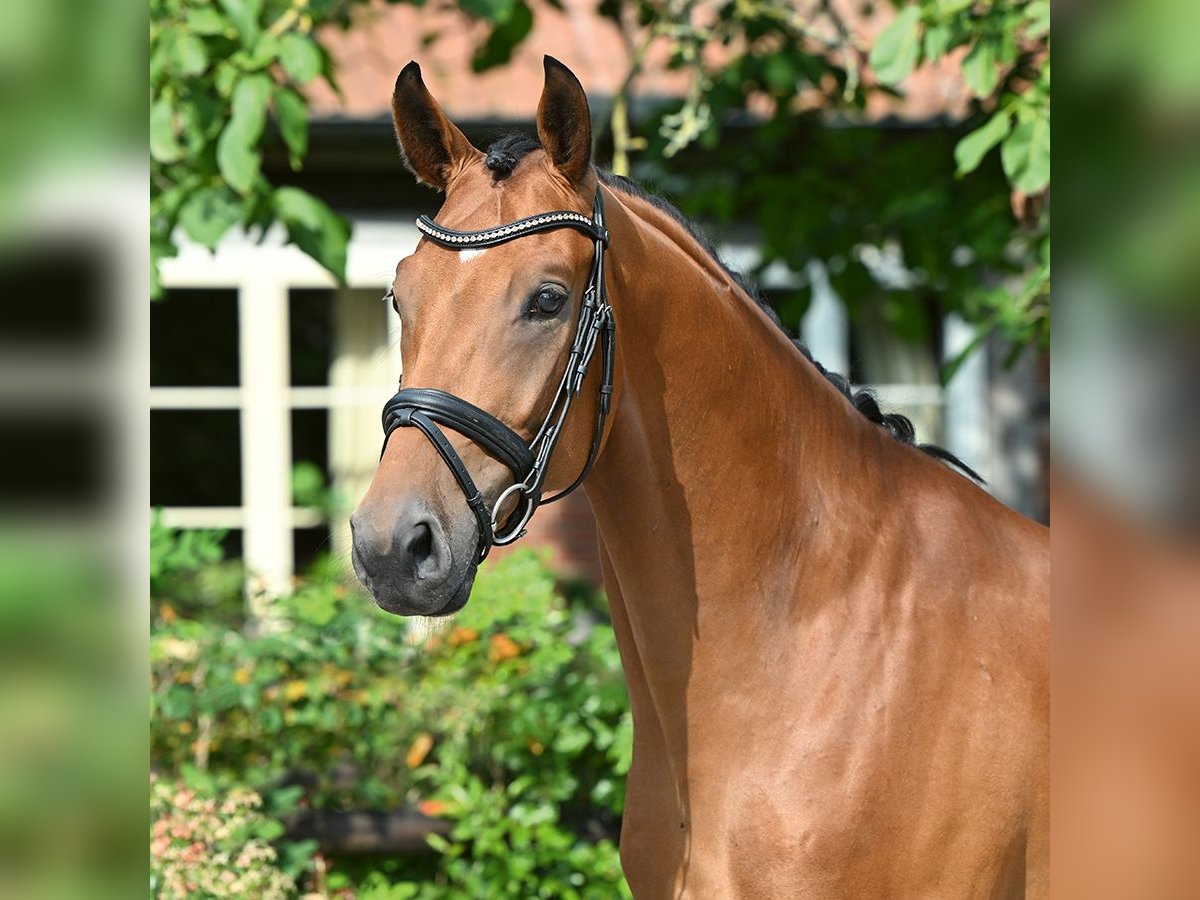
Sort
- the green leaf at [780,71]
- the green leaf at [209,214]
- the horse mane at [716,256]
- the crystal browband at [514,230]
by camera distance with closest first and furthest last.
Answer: the crystal browband at [514,230] → the horse mane at [716,256] → the green leaf at [209,214] → the green leaf at [780,71]

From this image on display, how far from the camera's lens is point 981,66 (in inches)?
136

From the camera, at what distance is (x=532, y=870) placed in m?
4.17

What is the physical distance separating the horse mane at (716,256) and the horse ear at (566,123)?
6 centimetres

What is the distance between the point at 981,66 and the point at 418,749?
2.83 meters

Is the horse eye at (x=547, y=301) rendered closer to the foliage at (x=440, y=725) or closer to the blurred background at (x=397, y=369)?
the blurred background at (x=397, y=369)

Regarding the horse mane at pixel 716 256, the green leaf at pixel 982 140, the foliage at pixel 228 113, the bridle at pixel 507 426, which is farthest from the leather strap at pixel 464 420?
the green leaf at pixel 982 140

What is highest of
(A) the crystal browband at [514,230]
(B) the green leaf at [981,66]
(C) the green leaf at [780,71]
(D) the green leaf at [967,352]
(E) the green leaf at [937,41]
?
(C) the green leaf at [780,71]

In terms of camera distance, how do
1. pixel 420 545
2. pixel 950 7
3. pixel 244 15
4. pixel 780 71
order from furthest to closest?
pixel 780 71 < pixel 950 7 < pixel 244 15 < pixel 420 545

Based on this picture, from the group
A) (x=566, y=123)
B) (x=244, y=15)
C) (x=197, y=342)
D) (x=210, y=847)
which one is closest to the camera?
(x=566, y=123)

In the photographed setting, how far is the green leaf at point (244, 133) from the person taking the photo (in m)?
3.34

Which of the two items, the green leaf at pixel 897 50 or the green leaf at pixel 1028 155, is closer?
the green leaf at pixel 1028 155

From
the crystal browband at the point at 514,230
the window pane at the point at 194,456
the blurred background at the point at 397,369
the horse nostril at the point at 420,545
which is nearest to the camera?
the blurred background at the point at 397,369

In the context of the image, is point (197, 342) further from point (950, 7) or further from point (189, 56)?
point (950, 7)

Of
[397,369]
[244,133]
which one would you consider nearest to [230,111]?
[244,133]
